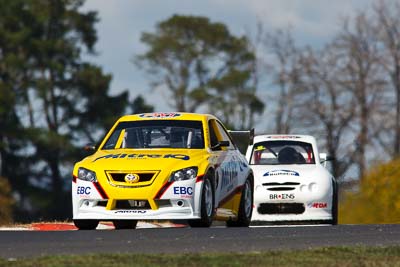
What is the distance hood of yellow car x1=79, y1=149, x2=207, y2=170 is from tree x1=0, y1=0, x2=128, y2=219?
1703 inches

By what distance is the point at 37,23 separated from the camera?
2589 inches

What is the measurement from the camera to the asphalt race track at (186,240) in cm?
1259

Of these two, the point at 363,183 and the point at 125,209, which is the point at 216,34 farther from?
the point at 125,209

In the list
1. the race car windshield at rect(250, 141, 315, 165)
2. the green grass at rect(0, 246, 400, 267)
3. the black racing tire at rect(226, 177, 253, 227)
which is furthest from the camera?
the race car windshield at rect(250, 141, 315, 165)

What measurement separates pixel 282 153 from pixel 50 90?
4116 centimetres

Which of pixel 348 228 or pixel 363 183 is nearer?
pixel 348 228

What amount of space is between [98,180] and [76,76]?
159 ft

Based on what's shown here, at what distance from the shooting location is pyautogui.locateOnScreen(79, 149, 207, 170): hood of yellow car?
1641cm

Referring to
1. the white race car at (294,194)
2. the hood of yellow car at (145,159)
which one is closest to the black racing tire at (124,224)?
the hood of yellow car at (145,159)

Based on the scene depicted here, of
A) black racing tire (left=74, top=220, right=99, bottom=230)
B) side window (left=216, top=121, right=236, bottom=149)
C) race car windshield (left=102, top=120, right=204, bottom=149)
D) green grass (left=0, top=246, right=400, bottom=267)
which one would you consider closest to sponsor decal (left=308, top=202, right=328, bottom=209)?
side window (left=216, top=121, right=236, bottom=149)

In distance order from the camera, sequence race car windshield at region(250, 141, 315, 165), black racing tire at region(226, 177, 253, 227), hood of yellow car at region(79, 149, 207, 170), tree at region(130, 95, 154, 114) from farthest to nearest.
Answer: tree at region(130, 95, 154, 114) < race car windshield at region(250, 141, 315, 165) < black racing tire at region(226, 177, 253, 227) < hood of yellow car at region(79, 149, 207, 170)

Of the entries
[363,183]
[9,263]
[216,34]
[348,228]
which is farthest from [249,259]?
[216,34]

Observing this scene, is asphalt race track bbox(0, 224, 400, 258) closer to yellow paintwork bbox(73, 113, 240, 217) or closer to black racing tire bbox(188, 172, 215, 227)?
black racing tire bbox(188, 172, 215, 227)

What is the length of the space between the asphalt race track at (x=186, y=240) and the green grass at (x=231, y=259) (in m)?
0.59
